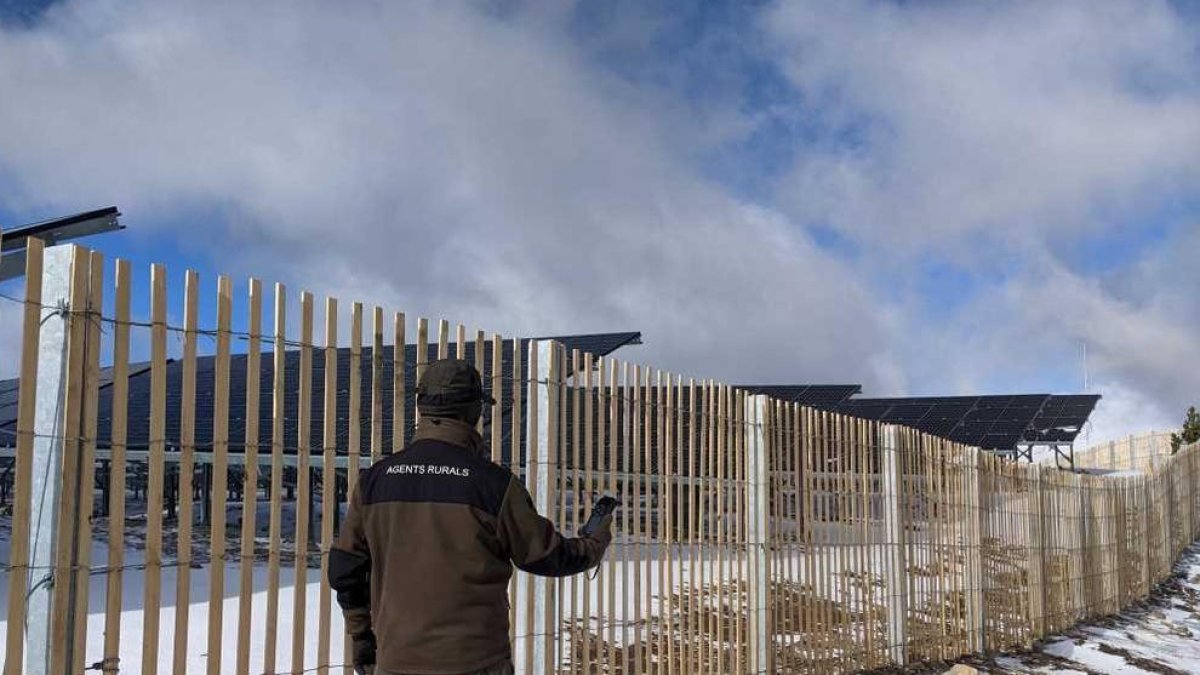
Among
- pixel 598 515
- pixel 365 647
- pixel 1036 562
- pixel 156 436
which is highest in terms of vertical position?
pixel 156 436

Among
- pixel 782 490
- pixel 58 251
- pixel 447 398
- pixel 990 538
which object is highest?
pixel 58 251

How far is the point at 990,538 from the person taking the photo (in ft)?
33.2

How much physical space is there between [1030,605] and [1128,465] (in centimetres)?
2726

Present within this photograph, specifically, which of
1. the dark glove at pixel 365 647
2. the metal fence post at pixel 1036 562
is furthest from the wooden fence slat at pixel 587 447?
the metal fence post at pixel 1036 562

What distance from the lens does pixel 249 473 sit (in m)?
3.59

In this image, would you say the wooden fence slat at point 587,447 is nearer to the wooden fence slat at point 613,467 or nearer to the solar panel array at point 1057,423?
the wooden fence slat at point 613,467

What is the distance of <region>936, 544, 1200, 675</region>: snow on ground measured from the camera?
31.2 feet

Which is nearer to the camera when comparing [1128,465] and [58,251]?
[58,251]

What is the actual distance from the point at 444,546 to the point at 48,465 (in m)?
1.27

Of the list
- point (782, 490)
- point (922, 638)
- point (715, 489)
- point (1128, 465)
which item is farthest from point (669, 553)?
point (1128, 465)

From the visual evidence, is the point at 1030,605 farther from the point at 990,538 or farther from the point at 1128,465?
the point at 1128,465

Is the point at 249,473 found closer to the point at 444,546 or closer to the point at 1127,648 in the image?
the point at 444,546

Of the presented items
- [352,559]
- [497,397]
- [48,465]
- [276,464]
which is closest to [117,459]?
[48,465]

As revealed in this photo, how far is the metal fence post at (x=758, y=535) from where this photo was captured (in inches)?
265
